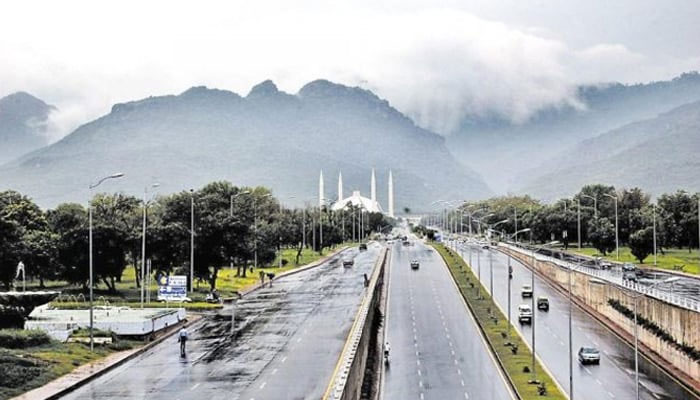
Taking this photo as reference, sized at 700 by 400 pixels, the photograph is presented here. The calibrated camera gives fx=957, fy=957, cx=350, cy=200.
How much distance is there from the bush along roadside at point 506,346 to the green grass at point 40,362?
73.5ft

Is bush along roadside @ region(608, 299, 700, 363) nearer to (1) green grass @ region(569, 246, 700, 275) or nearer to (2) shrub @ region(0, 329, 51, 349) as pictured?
(1) green grass @ region(569, 246, 700, 275)

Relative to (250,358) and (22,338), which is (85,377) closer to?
(22,338)

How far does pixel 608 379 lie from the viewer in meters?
54.9

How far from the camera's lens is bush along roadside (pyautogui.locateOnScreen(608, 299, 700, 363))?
55.5m

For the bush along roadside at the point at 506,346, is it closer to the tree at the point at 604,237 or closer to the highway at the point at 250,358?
the highway at the point at 250,358

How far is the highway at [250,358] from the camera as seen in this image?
41656 millimetres

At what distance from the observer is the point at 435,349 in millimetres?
65062

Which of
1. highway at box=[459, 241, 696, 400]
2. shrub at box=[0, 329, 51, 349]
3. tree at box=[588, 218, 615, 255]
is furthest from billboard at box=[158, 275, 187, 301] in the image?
tree at box=[588, 218, 615, 255]

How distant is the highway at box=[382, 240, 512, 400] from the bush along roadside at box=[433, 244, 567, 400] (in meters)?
0.77

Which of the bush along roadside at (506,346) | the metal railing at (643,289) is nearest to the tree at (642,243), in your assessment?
the metal railing at (643,289)

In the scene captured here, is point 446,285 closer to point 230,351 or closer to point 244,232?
point 244,232

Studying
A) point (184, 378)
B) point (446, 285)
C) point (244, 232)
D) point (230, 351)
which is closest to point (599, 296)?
point (446, 285)

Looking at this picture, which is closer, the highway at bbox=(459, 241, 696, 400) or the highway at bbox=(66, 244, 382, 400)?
the highway at bbox=(66, 244, 382, 400)

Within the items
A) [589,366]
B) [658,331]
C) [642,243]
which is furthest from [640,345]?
[642,243]
